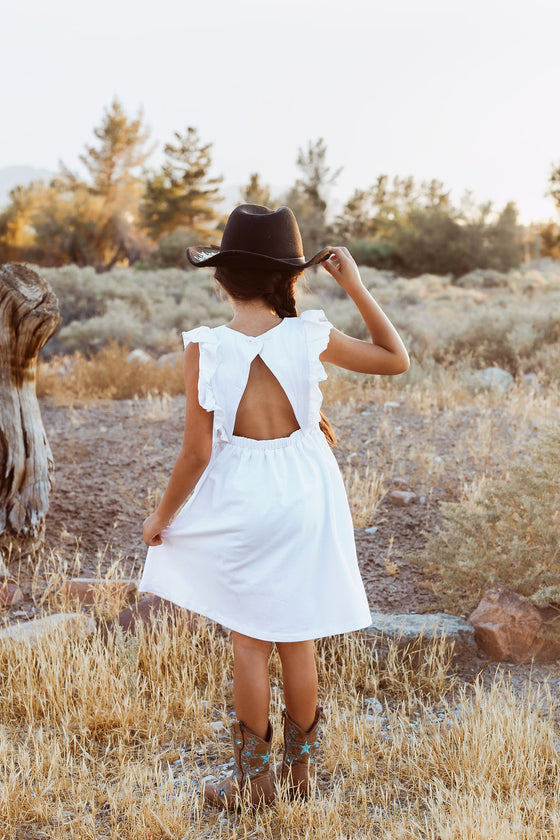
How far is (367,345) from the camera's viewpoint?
2.42 metres

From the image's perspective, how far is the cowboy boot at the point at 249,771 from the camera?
2.42m

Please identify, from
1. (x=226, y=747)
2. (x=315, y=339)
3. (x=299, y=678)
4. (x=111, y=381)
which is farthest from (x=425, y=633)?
(x=111, y=381)

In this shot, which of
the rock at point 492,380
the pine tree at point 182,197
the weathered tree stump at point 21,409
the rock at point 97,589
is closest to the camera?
the rock at point 97,589

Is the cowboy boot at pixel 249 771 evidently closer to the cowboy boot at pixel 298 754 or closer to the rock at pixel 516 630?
the cowboy boot at pixel 298 754

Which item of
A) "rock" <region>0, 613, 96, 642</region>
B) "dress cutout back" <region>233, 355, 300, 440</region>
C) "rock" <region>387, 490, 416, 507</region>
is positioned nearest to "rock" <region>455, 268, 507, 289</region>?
"rock" <region>387, 490, 416, 507</region>

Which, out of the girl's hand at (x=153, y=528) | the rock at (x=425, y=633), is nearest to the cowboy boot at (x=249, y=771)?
the girl's hand at (x=153, y=528)

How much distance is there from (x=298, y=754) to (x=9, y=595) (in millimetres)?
2122

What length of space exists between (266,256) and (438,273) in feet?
102

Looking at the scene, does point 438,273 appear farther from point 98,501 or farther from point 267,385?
point 267,385

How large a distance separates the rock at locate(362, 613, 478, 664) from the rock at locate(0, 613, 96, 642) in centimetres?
131

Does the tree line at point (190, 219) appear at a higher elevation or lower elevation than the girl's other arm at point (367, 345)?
higher

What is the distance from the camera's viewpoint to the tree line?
107 ft

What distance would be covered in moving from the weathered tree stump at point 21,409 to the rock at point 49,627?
33.2 inches

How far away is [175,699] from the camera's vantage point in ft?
10.2
